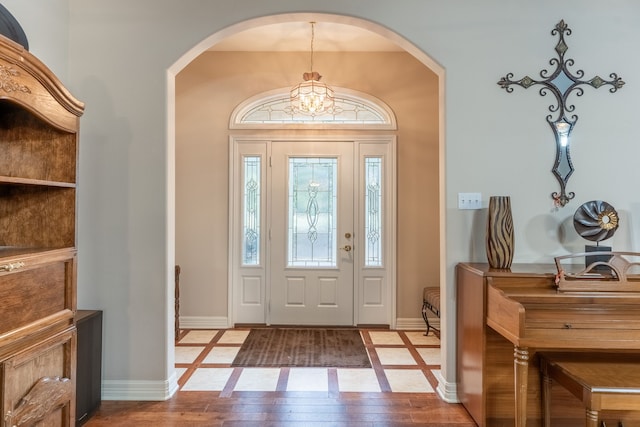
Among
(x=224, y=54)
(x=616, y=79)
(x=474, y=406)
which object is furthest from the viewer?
(x=224, y=54)

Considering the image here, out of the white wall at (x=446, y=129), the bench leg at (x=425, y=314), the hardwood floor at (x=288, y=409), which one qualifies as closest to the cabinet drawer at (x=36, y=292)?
the white wall at (x=446, y=129)

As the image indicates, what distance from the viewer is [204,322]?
421 centimetres

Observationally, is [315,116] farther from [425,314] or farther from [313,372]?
[313,372]

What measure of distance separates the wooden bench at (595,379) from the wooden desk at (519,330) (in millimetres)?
89

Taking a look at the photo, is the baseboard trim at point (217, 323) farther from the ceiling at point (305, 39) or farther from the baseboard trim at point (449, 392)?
the ceiling at point (305, 39)

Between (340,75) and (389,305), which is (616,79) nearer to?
(340,75)

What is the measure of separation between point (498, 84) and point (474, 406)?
2.09 meters

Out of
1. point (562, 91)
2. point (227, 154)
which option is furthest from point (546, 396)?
point (227, 154)

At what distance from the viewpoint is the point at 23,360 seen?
A: 1537mm

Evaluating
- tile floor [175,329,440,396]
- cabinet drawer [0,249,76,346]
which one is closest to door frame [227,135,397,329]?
tile floor [175,329,440,396]

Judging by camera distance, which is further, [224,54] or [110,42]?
[224,54]

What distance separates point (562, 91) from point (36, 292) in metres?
3.22

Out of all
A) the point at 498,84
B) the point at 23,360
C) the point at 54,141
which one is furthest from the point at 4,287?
the point at 498,84

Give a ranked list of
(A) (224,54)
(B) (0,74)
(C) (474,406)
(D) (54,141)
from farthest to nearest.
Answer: (A) (224,54) → (C) (474,406) → (D) (54,141) → (B) (0,74)
